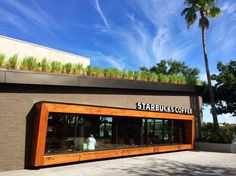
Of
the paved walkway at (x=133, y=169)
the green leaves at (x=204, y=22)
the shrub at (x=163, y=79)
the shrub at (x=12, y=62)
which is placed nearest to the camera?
the paved walkway at (x=133, y=169)

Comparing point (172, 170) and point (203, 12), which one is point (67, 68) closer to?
point (172, 170)

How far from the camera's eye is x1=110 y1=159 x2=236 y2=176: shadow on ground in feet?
42.6

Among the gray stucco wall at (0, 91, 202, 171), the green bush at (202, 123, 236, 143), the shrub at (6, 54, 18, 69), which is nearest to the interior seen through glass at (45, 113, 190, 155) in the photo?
the gray stucco wall at (0, 91, 202, 171)

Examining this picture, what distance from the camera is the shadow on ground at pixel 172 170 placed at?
13.0 meters

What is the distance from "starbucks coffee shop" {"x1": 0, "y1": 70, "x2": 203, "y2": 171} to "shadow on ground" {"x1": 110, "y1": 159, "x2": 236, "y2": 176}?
282 cm

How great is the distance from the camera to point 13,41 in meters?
19.5

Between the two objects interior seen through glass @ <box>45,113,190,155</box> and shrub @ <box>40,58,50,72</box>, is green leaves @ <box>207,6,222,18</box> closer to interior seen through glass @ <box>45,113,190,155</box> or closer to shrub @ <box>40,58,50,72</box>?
interior seen through glass @ <box>45,113,190,155</box>

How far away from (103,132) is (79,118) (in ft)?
7.81

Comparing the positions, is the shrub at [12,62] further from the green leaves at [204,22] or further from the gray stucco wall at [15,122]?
the green leaves at [204,22]

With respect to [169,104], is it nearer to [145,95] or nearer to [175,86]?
[175,86]

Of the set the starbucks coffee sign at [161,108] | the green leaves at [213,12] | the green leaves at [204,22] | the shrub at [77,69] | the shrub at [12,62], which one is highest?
the green leaves at [213,12]

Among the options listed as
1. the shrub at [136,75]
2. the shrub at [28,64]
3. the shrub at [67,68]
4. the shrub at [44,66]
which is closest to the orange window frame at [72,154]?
the shrub at [28,64]

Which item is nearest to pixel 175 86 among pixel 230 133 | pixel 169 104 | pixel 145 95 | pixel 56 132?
pixel 169 104

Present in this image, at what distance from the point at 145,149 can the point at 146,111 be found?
253 centimetres
